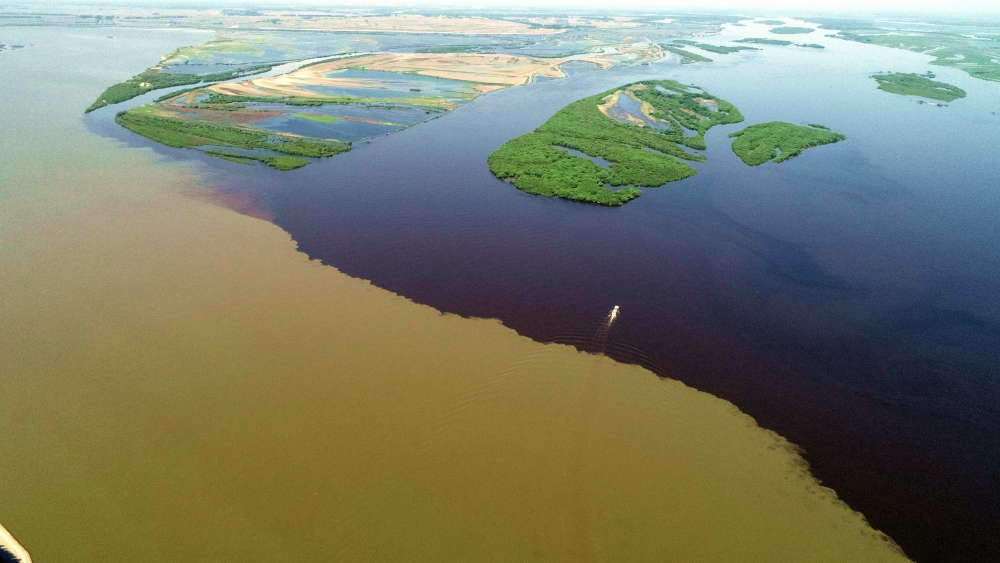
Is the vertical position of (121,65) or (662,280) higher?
(121,65)

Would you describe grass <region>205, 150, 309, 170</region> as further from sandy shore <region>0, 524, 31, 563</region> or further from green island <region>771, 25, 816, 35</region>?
green island <region>771, 25, 816, 35</region>

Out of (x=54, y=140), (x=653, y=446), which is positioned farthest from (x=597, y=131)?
(x=54, y=140)

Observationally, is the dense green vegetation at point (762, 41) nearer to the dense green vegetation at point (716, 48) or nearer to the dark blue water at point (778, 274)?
the dense green vegetation at point (716, 48)

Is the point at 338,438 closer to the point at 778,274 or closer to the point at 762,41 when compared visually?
the point at 778,274

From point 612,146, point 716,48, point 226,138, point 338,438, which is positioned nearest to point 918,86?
point 716,48

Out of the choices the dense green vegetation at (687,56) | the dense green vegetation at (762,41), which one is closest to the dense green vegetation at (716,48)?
the dense green vegetation at (687,56)

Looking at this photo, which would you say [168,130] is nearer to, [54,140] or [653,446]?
[54,140]
